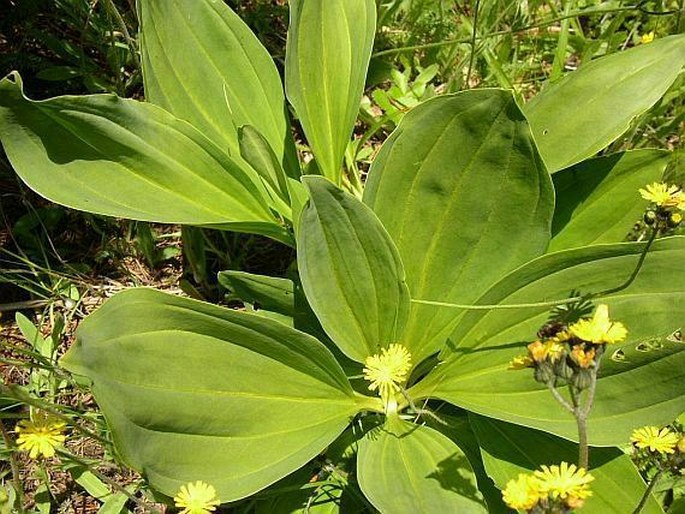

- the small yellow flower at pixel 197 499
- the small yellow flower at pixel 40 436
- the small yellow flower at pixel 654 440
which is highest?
the small yellow flower at pixel 40 436

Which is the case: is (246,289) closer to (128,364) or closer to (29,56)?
(128,364)

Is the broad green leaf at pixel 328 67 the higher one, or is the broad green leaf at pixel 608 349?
the broad green leaf at pixel 328 67

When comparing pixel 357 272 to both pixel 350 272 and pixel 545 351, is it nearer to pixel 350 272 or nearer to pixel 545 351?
pixel 350 272

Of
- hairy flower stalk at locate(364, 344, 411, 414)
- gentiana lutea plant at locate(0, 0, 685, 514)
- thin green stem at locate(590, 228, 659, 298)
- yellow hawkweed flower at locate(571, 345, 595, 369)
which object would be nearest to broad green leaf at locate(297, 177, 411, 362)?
gentiana lutea plant at locate(0, 0, 685, 514)

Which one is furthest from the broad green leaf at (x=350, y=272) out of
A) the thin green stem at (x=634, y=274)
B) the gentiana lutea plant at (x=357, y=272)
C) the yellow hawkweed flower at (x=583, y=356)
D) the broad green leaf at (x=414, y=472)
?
the yellow hawkweed flower at (x=583, y=356)

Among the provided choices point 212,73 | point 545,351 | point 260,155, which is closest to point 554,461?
point 545,351

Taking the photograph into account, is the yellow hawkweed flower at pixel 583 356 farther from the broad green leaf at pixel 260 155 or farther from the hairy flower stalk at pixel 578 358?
the broad green leaf at pixel 260 155

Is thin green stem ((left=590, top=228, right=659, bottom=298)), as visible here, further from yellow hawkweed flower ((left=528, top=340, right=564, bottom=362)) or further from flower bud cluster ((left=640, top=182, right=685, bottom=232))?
yellow hawkweed flower ((left=528, top=340, right=564, bottom=362))
